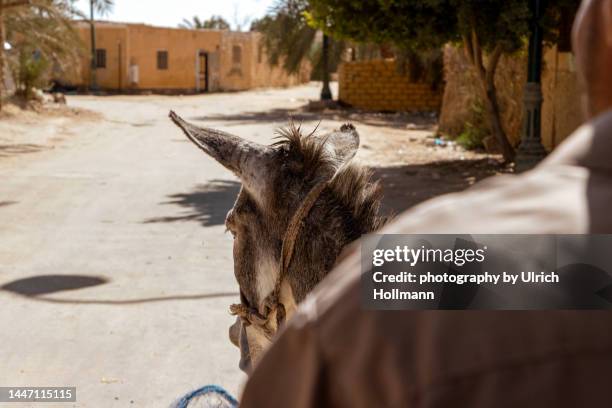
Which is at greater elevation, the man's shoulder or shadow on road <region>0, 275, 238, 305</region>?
the man's shoulder

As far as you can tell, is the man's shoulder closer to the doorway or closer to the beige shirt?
the beige shirt

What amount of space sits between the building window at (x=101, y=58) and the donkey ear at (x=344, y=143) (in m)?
45.3

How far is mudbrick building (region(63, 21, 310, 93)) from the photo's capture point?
4634 cm

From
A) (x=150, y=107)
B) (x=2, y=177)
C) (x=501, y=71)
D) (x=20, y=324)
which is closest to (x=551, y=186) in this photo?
(x=20, y=324)

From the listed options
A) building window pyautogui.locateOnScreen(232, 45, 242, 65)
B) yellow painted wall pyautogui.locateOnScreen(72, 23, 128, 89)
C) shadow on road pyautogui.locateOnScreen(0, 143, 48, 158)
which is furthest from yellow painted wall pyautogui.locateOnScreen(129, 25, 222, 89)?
shadow on road pyautogui.locateOnScreen(0, 143, 48, 158)

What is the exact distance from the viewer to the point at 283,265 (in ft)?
7.30

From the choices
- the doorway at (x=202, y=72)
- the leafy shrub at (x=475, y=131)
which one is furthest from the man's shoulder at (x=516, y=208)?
the doorway at (x=202, y=72)

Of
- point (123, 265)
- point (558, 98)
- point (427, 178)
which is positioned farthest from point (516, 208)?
point (558, 98)

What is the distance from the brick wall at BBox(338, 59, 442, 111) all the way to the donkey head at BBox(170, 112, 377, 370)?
29.1m

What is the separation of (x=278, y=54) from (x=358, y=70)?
10.0 ft

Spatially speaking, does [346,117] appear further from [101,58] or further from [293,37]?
[101,58]

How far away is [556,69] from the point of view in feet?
45.8

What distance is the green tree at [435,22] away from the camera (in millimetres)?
11227

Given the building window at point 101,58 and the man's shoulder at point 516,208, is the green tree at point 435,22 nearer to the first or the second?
the man's shoulder at point 516,208
